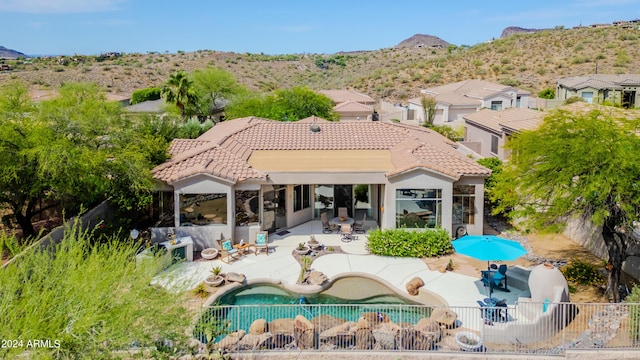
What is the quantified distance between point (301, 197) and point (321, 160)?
2745mm

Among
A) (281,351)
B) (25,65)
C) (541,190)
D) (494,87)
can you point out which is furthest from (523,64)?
(25,65)

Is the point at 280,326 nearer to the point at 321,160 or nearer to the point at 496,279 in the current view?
the point at 496,279

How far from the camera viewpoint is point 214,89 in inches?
2621

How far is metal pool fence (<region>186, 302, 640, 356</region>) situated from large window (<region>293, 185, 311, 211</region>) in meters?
13.6

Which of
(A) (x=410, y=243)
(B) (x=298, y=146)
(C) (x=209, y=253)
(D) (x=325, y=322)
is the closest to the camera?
(D) (x=325, y=322)

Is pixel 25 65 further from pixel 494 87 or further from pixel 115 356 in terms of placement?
pixel 115 356

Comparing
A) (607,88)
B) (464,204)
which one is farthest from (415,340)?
(607,88)

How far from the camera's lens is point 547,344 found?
1556cm

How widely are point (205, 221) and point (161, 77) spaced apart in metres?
90.0

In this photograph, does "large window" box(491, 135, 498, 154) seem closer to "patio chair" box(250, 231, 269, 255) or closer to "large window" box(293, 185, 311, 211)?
"large window" box(293, 185, 311, 211)

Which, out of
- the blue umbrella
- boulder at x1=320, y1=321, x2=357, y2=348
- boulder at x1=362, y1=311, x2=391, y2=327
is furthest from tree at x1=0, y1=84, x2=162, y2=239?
the blue umbrella

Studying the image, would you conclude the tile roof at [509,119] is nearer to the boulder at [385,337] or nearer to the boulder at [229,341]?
the boulder at [385,337]

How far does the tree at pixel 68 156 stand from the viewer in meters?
21.9

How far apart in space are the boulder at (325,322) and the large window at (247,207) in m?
11.9
